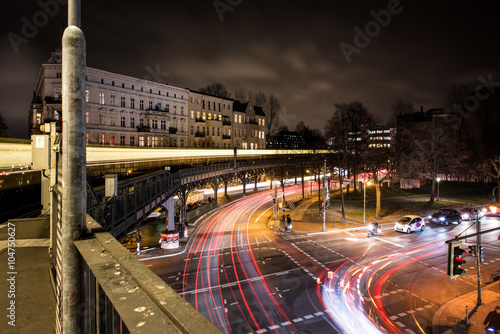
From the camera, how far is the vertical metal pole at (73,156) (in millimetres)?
2572

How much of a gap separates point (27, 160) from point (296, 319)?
16892 millimetres

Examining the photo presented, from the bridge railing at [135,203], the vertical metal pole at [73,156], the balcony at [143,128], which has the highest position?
the balcony at [143,128]

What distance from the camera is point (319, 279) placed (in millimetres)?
16609

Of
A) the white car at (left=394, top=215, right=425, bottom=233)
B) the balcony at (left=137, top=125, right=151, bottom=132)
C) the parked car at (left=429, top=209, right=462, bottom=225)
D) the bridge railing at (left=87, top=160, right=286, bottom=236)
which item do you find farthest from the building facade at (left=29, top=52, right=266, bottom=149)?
the parked car at (left=429, top=209, right=462, bottom=225)

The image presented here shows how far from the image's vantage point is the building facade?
4084 cm

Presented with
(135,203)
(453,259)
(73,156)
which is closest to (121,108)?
(135,203)

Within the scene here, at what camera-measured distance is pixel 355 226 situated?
30094 millimetres

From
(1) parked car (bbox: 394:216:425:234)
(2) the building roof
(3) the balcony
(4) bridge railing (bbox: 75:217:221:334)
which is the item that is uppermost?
(2) the building roof

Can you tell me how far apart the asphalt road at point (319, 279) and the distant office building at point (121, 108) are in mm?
28765

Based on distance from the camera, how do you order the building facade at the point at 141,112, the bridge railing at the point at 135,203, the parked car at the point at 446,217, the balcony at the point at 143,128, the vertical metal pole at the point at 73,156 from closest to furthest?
the vertical metal pole at the point at 73,156 → the bridge railing at the point at 135,203 → the parked car at the point at 446,217 → the building facade at the point at 141,112 → the balcony at the point at 143,128

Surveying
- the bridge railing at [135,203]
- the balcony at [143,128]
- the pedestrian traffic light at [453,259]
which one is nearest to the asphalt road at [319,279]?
the pedestrian traffic light at [453,259]

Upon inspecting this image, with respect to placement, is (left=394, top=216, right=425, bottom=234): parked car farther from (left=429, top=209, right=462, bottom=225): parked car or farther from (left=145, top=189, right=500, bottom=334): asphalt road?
(left=429, top=209, right=462, bottom=225): parked car

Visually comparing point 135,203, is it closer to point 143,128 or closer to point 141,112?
point 143,128

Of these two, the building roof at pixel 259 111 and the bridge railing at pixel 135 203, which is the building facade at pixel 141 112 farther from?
the bridge railing at pixel 135 203
